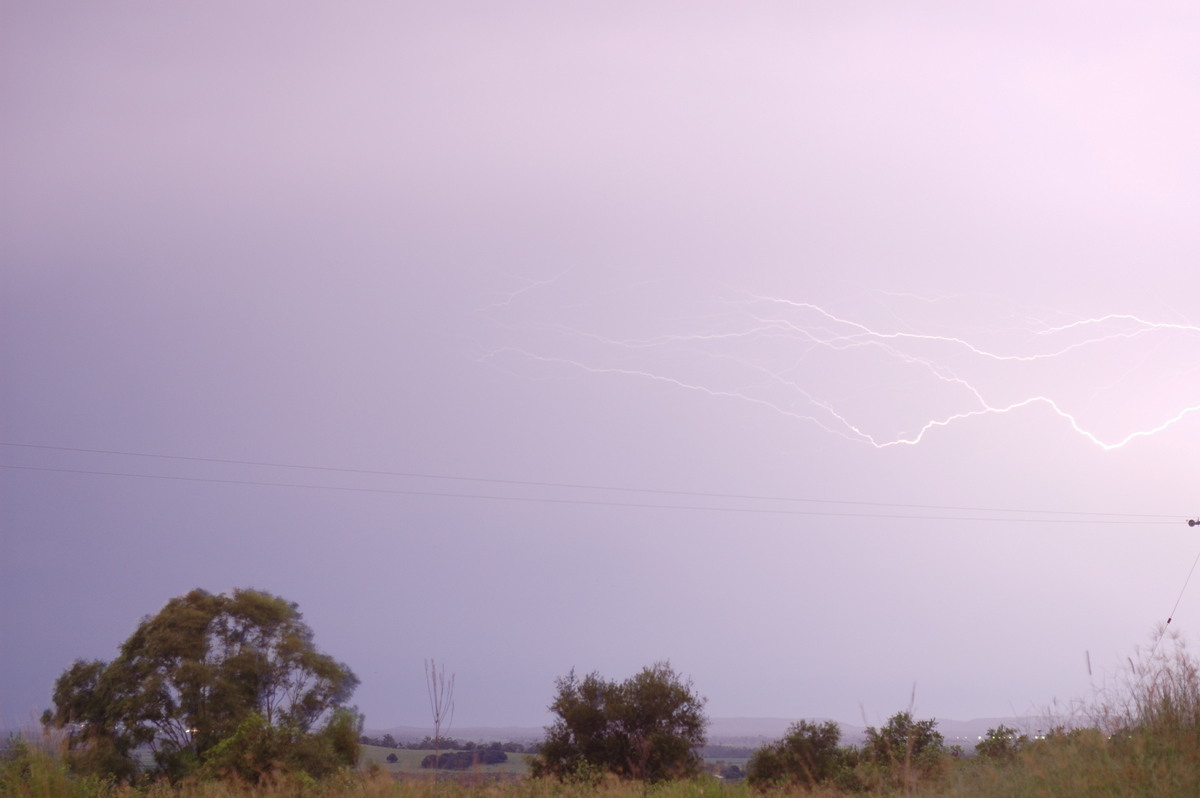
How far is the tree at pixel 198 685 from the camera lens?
981 inches

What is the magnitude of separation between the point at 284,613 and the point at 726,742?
14.7m

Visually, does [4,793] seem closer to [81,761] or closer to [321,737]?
[81,761]

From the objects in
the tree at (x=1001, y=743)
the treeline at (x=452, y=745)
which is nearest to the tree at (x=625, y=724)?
Answer: the treeline at (x=452, y=745)

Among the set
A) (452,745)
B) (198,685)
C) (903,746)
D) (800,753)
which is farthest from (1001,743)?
(198,685)

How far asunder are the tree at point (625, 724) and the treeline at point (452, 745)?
2.69 ft

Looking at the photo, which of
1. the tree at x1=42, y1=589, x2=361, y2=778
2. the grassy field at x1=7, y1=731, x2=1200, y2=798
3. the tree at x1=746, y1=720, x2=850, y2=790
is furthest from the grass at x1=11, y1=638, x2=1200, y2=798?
the tree at x1=42, y1=589, x2=361, y2=778

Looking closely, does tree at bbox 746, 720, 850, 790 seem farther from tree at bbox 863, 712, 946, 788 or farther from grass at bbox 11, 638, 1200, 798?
grass at bbox 11, 638, 1200, 798

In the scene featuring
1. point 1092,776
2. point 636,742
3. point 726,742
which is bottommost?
point 726,742

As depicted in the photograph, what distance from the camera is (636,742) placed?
1739cm

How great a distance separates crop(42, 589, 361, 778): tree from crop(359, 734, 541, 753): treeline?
3.32 meters

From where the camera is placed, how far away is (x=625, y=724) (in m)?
18.1

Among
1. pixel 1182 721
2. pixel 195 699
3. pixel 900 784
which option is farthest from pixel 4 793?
pixel 195 699

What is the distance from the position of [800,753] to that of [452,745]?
20.6ft

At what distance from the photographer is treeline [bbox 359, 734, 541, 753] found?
28.2ft
